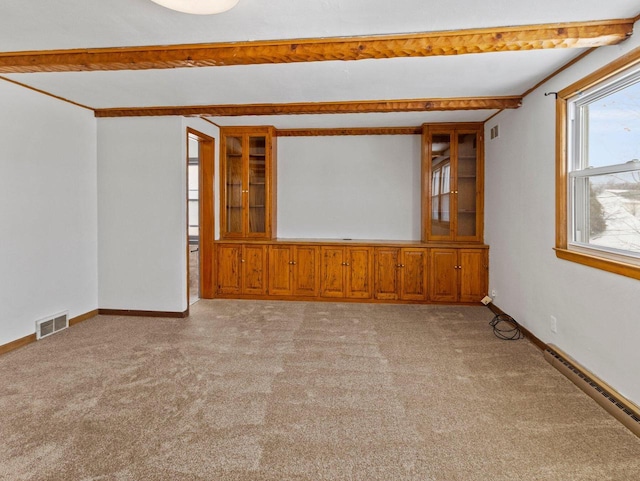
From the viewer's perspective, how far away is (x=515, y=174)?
13.2ft

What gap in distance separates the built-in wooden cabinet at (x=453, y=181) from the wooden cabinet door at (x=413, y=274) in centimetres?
34

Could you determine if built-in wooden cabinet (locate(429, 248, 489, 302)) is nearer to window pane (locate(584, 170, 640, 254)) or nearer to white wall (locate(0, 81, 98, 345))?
window pane (locate(584, 170, 640, 254))

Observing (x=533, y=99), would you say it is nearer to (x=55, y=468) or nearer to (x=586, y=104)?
(x=586, y=104)

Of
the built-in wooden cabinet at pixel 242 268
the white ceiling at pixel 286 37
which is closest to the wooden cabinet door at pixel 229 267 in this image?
the built-in wooden cabinet at pixel 242 268

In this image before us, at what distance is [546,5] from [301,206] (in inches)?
158

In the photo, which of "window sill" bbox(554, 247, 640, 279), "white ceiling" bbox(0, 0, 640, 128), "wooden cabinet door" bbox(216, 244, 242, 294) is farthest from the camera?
"wooden cabinet door" bbox(216, 244, 242, 294)

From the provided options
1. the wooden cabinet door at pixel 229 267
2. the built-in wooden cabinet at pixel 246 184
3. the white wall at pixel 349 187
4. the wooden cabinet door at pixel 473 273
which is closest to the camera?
the wooden cabinet door at pixel 473 273

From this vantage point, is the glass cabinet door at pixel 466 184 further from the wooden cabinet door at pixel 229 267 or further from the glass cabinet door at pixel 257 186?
the wooden cabinet door at pixel 229 267

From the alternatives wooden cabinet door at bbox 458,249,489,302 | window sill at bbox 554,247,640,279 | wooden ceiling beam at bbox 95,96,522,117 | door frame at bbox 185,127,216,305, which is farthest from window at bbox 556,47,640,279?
door frame at bbox 185,127,216,305

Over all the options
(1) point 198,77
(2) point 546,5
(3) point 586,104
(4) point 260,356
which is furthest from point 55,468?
(3) point 586,104

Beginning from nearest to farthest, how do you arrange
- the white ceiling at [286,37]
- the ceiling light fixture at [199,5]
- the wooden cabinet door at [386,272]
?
the ceiling light fixture at [199,5] → the white ceiling at [286,37] → the wooden cabinet door at [386,272]

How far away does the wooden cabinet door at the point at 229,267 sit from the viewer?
5.24 m

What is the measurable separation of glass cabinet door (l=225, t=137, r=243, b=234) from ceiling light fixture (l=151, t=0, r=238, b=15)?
3533 millimetres

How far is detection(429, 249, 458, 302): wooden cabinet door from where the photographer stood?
4.91 meters
